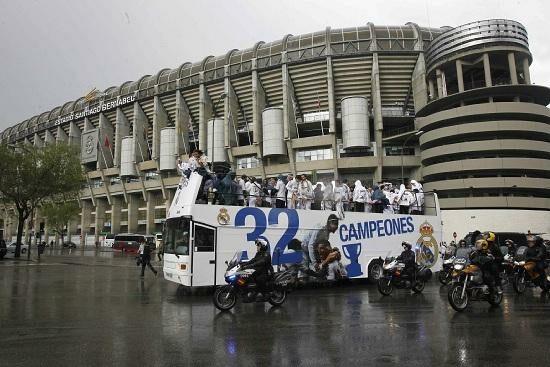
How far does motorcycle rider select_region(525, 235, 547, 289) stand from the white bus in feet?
13.8

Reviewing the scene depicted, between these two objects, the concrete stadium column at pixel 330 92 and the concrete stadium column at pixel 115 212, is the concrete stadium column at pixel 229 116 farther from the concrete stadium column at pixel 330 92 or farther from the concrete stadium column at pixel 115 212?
the concrete stadium column at pixel 115 212

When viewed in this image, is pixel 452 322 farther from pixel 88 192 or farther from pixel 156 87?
pixel 88 192

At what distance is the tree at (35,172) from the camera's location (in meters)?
27.9

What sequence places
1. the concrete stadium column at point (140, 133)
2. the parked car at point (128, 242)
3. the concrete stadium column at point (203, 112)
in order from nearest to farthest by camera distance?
1. the parked car at point (128, 242)
2. the concrete stadium column at point (203, 112)
3. the concrete stadium column at point (140, 133)

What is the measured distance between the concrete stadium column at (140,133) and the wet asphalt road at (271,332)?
181ft

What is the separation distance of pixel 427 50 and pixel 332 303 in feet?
158

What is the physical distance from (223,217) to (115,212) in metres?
61.6

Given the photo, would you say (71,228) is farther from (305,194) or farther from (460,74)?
(305,194)

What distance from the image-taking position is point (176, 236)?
11648mm

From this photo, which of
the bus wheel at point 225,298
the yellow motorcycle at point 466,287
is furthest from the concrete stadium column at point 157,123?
the yellow motorcycle at point 466,287

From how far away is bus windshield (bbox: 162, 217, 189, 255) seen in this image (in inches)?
440

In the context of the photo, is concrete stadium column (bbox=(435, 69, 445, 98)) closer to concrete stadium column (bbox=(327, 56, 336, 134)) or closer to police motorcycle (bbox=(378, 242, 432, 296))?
concrete stadium column (bbox=(327, 56, 336, 134))

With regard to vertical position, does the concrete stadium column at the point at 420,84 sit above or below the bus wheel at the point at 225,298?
above

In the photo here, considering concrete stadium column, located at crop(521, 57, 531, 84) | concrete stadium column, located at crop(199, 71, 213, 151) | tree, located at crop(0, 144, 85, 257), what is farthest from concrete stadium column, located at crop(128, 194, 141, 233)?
concrete stadium column, located at crop(521, 57, 531, 84)
